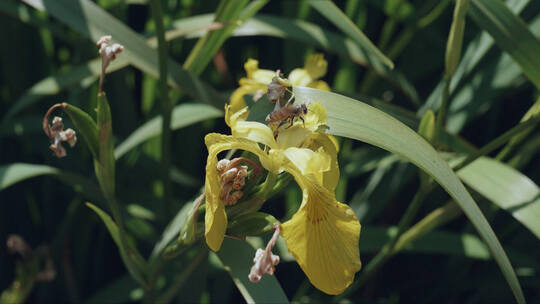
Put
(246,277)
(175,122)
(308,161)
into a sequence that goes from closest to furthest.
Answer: (308,161)
(246,277)
(175,122)

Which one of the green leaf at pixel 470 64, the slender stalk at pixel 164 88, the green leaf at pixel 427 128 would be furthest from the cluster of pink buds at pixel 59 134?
the green leaf at pixel 470 64

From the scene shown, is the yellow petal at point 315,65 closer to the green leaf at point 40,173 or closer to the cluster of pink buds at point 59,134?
the cluster of pink buds at point 59,134

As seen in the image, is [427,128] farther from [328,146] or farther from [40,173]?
[40,173]

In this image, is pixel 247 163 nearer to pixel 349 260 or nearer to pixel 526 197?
pixel 349 260

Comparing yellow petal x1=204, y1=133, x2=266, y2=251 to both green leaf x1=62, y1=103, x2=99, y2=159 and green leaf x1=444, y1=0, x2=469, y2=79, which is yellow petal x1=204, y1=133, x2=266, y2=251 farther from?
green leaf x1=444, y1=0, x2=469, y2=79

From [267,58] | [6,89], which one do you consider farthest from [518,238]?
[6,89]

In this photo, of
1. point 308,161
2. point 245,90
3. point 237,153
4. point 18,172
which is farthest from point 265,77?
point 18,172
